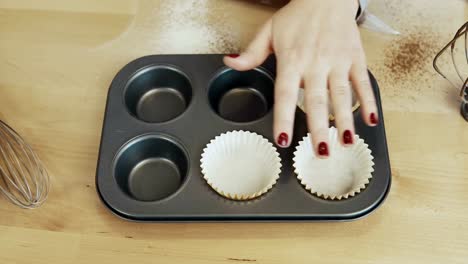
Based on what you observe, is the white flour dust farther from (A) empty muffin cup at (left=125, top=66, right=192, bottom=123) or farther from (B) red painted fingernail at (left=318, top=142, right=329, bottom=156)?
(B) red painted fingernail at (left=318, top=142, right=329, bottom=156)

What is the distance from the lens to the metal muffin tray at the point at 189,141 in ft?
2.10

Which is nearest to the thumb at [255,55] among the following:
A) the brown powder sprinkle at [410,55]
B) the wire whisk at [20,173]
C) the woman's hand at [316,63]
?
the woman's hand at [316,63]

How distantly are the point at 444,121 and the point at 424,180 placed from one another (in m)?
0.11

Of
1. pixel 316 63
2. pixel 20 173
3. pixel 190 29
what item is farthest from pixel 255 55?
pixel 20 173

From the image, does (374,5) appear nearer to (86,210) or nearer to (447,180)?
(447,180)

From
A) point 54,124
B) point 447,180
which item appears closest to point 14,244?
point 54,124

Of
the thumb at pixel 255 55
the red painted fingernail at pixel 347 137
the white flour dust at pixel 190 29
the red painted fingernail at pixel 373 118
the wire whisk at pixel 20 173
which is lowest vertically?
the wire whisk at pixel 20 173

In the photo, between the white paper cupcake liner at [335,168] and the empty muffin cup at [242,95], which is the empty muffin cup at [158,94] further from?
the white paper cupcake liner at [335,168]

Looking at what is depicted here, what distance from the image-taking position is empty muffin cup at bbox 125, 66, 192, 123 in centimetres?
77

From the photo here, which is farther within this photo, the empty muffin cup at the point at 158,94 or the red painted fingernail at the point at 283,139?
the empty muffin cup at the point at 158,94

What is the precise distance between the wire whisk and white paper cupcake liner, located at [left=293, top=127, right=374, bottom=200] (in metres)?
0.36

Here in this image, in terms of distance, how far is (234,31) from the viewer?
33.2 inches

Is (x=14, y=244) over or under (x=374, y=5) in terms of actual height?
under

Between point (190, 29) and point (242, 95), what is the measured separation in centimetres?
15
